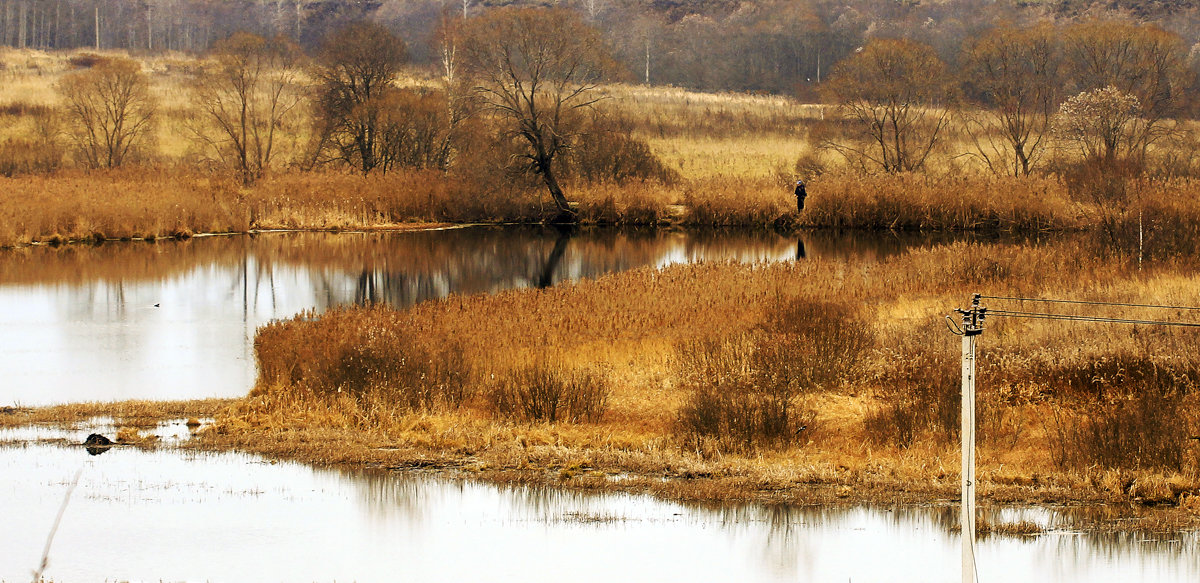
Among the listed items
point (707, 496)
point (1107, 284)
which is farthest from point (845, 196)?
point (707, 496)

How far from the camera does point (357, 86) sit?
54.2 meters

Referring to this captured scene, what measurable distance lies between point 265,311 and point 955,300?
46.4ft

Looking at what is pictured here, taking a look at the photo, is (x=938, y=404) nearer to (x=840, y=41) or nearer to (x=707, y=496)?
(x=707, y=496)

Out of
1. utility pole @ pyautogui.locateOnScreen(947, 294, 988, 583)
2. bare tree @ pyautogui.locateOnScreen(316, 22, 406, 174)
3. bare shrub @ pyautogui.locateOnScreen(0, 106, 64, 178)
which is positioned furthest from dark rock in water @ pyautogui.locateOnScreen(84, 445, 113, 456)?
bare shrub @ pyautogui.locateOnScreen(0, 106, 64, 178)

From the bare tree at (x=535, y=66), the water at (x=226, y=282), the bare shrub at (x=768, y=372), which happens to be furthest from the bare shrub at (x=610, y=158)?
the bare shrub at (x=768, y=372)

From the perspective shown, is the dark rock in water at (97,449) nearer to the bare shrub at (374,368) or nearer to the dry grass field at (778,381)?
the dry grass field at (778,381)

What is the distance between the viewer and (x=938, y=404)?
15.1m

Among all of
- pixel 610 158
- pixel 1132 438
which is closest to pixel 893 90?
pixel 610 158

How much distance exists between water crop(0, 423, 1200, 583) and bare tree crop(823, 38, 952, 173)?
40.5 meters

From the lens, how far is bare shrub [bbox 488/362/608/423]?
634 inches

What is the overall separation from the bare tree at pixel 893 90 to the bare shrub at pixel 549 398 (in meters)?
37.0

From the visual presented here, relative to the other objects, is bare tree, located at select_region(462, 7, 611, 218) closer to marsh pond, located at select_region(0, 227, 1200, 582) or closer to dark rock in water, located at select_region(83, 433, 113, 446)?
marsh pond, located at select_region(0, 227, 1200, 582)

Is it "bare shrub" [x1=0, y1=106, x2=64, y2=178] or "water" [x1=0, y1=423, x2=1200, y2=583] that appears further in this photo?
"bare shrub" [x1=0, y1=106, x2=64, y2=178]

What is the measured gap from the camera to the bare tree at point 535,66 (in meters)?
46.1
